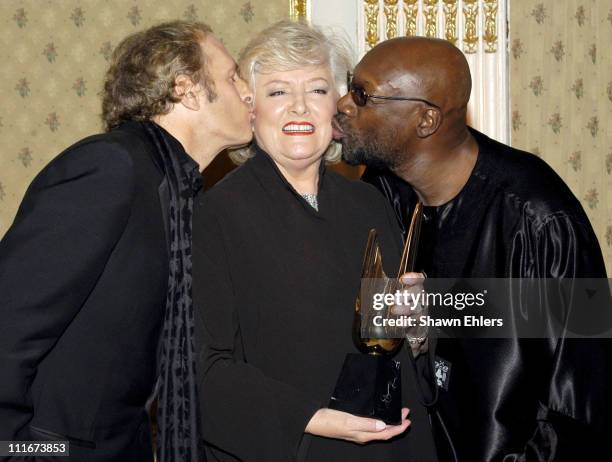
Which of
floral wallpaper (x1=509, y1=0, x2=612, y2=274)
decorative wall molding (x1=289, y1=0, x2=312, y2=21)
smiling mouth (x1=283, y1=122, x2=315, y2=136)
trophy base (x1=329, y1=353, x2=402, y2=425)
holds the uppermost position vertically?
decorative wall molding (x1=289, y1=0, x2=312, y2=21)

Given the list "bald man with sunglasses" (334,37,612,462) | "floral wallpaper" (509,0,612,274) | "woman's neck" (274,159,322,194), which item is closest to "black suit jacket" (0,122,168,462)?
"woman's neck" (274,159,322,194)

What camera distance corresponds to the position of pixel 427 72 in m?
2.46

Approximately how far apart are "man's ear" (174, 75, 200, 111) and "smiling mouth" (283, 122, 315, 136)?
1.03ft

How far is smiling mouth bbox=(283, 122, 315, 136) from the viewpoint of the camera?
2.40 metres

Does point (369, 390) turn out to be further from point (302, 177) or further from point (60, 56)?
point (60, 56)

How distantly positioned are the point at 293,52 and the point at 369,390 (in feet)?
3.59

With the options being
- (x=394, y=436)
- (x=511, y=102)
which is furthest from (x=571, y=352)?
(x=511, y=102)

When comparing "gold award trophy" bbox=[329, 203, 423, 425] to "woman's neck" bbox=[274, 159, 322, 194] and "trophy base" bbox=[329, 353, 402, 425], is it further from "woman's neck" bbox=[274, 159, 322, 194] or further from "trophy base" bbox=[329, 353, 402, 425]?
"woman's neck" bbox=[274, 159, 322, 194]

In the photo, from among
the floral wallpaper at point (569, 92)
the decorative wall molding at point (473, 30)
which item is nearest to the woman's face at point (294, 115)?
the decorative wall molding at point (473, 30)

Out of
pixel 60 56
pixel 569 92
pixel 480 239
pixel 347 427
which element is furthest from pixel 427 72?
pixel 60 56

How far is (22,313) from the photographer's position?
157cm

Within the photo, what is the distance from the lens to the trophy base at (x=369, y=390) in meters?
2.02

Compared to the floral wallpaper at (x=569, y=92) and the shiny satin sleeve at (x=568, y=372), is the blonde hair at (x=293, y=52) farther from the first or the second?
the floral wallpaper at (x=569, y=92)

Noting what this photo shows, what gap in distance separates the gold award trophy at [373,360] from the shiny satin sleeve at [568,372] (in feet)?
1.51
